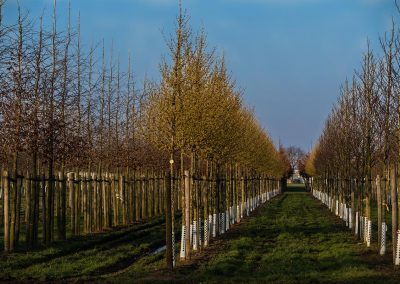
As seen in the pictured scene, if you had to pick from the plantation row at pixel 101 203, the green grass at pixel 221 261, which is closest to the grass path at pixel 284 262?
the green grass at pixel 221 261

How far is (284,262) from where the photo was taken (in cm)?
1642

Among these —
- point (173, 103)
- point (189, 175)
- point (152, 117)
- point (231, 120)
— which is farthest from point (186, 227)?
point (231, 120)

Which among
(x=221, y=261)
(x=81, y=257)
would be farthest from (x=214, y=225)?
(x=221, y=261)

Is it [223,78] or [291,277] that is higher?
[223,78]

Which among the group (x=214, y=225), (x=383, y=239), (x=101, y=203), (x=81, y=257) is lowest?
(x=81, y=257)

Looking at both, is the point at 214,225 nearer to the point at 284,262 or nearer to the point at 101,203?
the point at 101,203

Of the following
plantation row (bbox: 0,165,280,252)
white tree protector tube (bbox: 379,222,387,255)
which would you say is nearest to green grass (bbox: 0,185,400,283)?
white tree protector tube (bbox: 379,222,387,255)

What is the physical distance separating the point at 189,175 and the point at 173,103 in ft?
6.73

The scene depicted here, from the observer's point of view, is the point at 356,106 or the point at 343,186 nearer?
the point at 356,106

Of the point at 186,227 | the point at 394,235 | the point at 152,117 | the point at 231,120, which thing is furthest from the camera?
the point at 231,120

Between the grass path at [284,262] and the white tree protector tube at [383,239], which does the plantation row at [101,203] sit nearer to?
the grass path at [284,262]

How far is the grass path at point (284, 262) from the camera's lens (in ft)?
44.3

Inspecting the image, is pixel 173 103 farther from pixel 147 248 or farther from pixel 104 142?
pixel 104 142

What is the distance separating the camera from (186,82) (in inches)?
792
